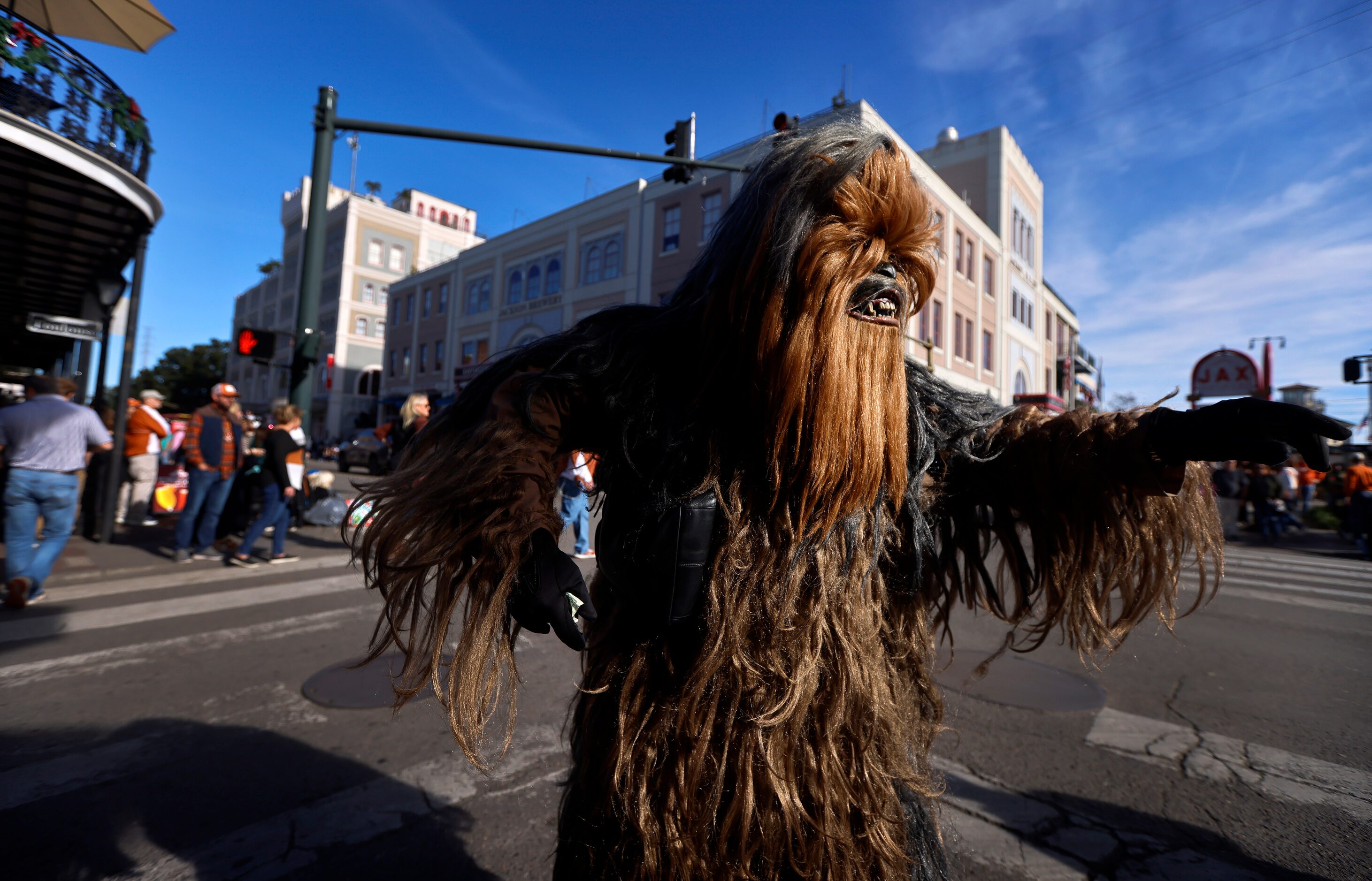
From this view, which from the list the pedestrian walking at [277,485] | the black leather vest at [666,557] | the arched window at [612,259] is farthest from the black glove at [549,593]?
the arched window at [612,259]

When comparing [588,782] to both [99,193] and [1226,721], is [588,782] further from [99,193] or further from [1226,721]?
[99,193]

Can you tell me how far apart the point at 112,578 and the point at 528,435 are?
705 centimetres

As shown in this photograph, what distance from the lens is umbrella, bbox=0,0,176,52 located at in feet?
25.1

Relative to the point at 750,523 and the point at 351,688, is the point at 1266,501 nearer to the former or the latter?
the point at 351,688

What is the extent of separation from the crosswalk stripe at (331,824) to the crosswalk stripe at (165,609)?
330 cm

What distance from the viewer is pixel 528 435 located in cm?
115

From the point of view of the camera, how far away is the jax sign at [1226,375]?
12.8 meters

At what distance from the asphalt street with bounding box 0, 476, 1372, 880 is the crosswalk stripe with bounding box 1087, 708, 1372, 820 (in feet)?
0.04

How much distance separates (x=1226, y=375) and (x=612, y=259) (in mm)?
18620

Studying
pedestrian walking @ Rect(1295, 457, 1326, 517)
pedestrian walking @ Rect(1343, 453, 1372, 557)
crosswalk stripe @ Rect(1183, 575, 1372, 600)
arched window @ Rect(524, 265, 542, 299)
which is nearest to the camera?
crosswalk stripe @ Rect(1183, 575, 1372, 600)

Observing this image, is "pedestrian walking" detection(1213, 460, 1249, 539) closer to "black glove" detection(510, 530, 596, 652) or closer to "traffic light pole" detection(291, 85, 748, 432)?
"traffic light pole" detection(291, 85, 748, 432)

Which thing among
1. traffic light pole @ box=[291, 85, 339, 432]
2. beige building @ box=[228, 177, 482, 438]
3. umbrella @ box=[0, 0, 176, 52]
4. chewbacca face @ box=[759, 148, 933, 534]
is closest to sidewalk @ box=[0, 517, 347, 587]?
traffic light pole @ box=[291, 85, 339, 432]

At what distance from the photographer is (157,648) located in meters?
4.14

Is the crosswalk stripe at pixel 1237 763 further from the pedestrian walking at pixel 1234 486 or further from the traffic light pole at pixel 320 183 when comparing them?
the pedestrian walking at pixel 1234 486
